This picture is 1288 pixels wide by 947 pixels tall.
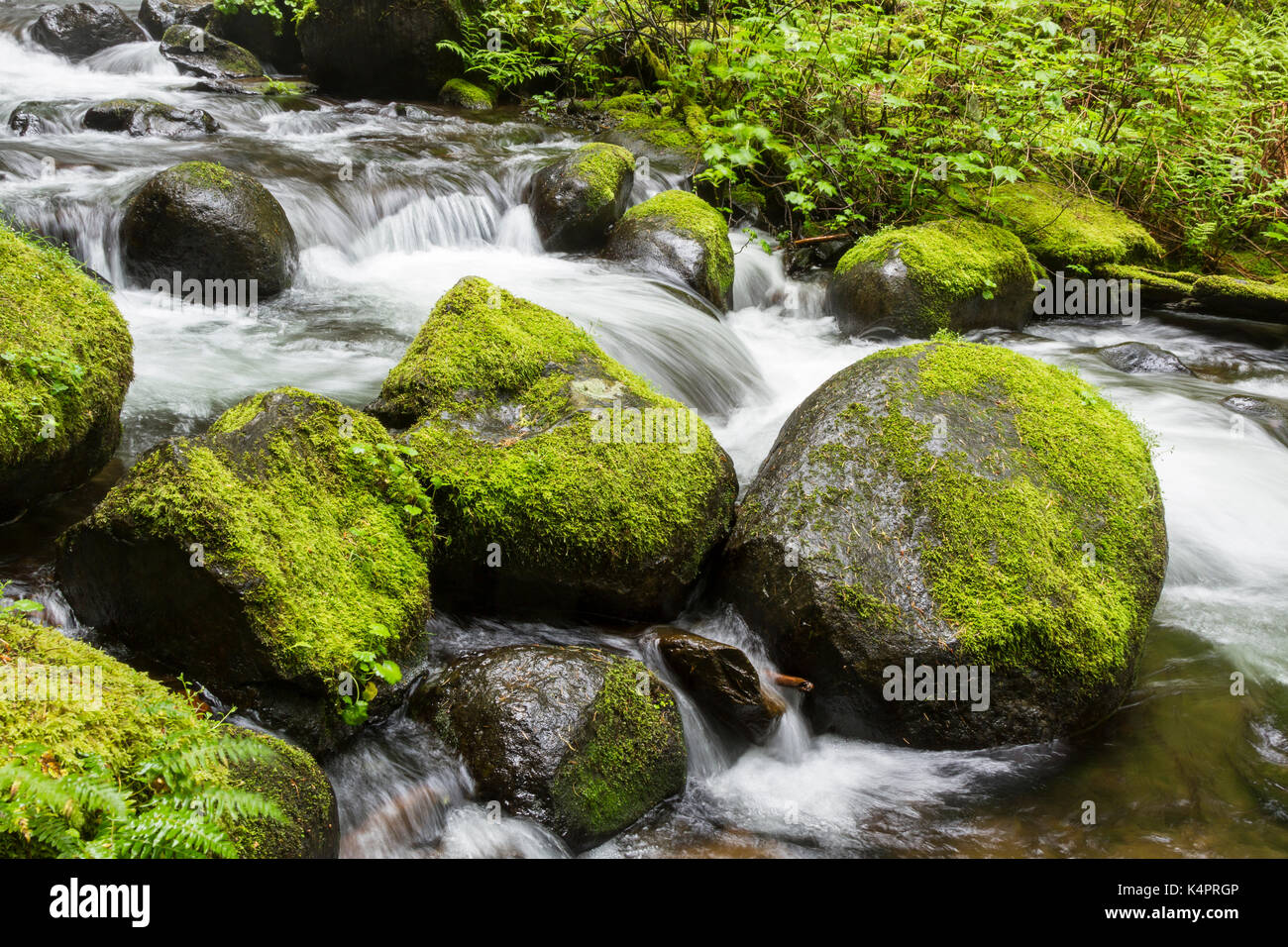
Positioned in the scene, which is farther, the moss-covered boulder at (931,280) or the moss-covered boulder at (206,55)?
the moss-covered boulder at (206,55)

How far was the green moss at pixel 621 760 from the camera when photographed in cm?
360

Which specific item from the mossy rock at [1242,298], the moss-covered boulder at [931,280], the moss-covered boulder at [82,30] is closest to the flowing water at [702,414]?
the mossy rock at [1242,298]

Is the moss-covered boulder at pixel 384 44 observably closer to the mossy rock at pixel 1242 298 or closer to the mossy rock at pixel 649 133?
the mossy rock at pixel 649 133

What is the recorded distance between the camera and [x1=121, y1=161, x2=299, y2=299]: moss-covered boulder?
24.0ft

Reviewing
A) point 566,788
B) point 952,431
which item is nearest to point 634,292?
point 952,431

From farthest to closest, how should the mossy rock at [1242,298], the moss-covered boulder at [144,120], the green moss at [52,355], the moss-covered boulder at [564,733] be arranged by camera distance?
the moss-covered boulder at [144,120], the mossy rock at [1242,298], the green moss at [52,355], the moss-covered boulder at [564,733]

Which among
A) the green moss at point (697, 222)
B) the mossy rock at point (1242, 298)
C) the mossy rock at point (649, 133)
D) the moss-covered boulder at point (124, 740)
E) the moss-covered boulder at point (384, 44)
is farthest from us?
the moss-covered boulder at point (384, 44)

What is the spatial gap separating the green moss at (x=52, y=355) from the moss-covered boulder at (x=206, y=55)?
1294cm

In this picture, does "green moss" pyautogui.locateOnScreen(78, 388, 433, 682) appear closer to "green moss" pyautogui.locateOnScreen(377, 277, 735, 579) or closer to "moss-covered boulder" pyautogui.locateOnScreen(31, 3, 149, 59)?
"green moss" pyautogui.locateOnScreen(377, 277, 735, 579)

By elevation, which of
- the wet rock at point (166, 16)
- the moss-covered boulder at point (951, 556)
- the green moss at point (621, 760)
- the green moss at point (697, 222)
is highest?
the wet rock at point (166, 16)

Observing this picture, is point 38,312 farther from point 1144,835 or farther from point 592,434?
point 1144,835

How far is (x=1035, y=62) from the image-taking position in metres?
9.26

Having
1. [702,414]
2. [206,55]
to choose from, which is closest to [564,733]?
[702,414]
